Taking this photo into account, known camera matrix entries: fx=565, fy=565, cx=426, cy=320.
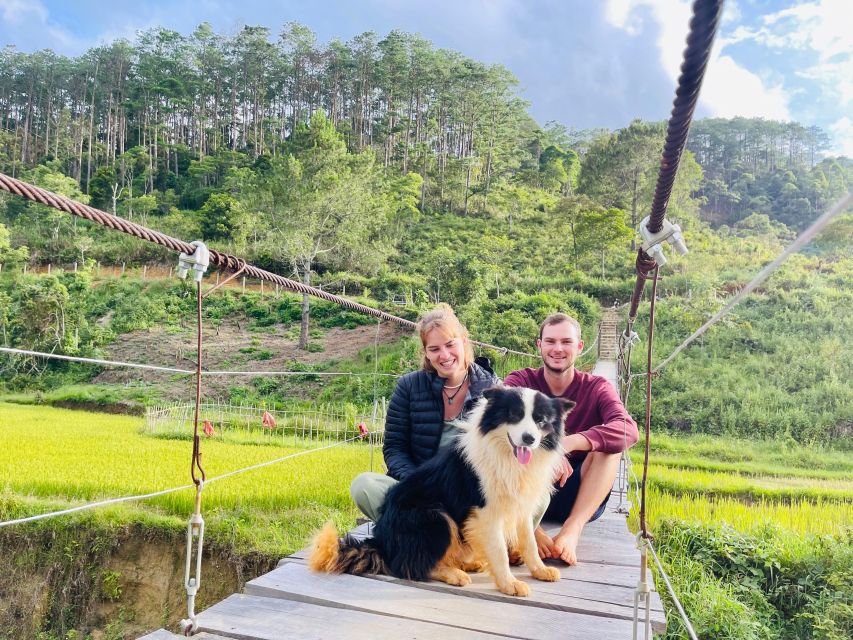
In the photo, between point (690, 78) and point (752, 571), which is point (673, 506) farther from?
point (690, 78)

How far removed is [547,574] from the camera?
176 cm

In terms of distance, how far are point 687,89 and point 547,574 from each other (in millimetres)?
1425

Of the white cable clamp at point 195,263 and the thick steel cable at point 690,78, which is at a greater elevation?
the thick steel cable at point 690,78

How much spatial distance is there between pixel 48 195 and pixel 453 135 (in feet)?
117

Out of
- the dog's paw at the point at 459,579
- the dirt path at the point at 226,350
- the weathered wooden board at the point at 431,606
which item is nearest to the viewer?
the weathered wooden board at the point at 431,606

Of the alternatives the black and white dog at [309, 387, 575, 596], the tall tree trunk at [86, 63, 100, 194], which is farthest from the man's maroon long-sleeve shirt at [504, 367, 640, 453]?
the tall tree trunk at [86, 63, 100, 194]

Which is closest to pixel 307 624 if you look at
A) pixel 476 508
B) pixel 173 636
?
pixel 173 636

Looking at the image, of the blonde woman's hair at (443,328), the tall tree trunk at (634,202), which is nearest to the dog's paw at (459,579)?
the blonde woman's hair at (443,328)

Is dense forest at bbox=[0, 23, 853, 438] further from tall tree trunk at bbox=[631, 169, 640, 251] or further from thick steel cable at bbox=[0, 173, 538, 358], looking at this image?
thick steel cable at bbox=[0, 173, 538, 358]

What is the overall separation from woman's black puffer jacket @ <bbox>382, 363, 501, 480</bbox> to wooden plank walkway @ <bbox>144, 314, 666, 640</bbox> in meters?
0.53

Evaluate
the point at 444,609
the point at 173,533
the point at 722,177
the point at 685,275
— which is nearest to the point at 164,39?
the point at 685,275

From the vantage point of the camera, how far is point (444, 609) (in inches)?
59.5

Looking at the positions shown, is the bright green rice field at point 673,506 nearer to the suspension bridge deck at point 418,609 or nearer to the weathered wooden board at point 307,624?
the suspension bridge deck at point 418,609

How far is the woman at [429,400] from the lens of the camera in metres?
2.13
